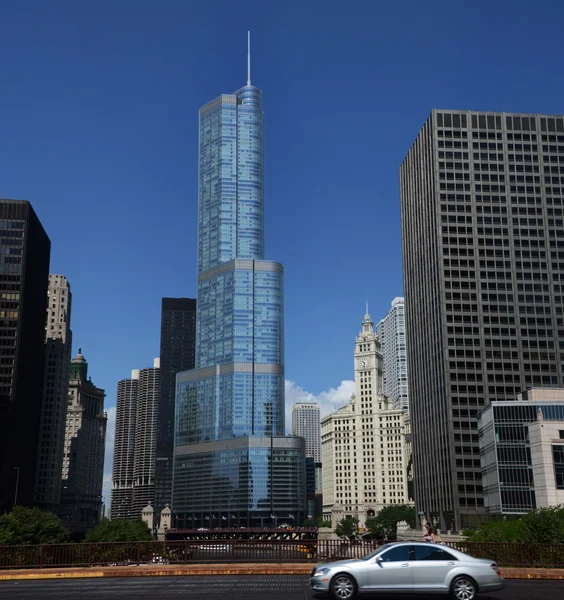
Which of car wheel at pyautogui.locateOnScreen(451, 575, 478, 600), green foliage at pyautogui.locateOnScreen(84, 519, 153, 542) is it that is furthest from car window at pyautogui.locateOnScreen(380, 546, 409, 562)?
green foliage at pyautogui.locateOnScreen(84, 519, 153, 542)

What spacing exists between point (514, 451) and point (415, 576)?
4179 inches

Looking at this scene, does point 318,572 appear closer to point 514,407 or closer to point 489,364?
point 514,407

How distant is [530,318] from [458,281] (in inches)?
692

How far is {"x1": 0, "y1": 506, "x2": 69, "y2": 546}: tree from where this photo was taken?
319ft

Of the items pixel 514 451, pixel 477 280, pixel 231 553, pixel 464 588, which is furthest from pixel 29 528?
pixel 477 280

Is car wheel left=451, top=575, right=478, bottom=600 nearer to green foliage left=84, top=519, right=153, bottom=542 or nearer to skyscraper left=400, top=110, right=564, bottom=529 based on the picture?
green foliage left=84, top=519, right=153, bottom=542

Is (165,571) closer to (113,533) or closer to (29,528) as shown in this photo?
(29,528)

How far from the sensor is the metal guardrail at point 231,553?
39750 millimetres

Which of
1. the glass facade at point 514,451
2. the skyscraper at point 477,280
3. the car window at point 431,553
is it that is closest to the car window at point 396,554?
the car window at point 431,553

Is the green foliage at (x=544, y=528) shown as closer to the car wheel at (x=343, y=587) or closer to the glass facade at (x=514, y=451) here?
the car wheel at (x=343, y=587)

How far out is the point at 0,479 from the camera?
188m

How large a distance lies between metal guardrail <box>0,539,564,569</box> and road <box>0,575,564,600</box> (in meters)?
4.55

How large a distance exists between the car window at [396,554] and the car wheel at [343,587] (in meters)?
1.45

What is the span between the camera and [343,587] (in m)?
27.7
